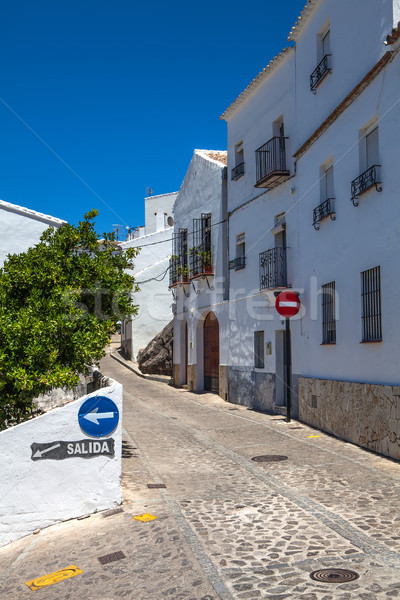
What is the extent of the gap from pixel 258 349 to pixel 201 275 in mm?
4410

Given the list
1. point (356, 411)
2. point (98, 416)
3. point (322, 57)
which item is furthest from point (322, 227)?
point (98, 416)

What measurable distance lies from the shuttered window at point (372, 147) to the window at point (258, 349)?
23.8 feet

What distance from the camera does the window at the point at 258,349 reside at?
17078 mm

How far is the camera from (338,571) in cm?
485

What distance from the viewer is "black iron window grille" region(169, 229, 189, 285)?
900 inches

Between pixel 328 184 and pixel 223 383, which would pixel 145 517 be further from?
pixel 223 383

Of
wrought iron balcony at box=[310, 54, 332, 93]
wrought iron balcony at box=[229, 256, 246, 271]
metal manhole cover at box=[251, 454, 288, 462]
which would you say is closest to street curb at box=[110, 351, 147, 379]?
wrought iron balcony at box=[229, 256, 246, 271]

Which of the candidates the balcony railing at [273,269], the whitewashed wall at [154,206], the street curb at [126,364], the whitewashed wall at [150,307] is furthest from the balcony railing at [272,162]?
the whitewashed wall at [154,206]

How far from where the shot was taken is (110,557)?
5543 millimetres

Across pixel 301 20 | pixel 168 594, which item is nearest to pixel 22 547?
pixel 168 594

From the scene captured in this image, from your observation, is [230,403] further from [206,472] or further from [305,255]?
[206,472]

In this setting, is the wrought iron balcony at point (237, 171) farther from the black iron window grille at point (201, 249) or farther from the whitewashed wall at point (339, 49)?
the whitewashed wall at point (339, 49)

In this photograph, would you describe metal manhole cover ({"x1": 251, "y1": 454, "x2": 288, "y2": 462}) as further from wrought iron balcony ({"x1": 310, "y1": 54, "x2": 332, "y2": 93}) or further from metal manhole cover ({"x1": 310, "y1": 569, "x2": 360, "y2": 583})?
wrought iron balcony ({"x1": 310, "y1": 54, "x2": 332, "y2": 93})

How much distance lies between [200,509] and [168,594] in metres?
2.24
